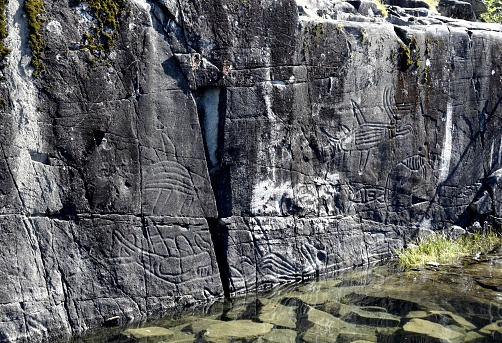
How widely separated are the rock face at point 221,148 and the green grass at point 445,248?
0.73 feet

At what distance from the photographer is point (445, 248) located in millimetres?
8383

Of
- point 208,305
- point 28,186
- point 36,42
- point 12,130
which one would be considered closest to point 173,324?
point 208,305

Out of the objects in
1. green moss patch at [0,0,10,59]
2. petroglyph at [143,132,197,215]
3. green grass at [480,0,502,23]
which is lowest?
petroglyph at [143,132,197,215]

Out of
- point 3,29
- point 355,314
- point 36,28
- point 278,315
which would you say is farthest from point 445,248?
point 3,29

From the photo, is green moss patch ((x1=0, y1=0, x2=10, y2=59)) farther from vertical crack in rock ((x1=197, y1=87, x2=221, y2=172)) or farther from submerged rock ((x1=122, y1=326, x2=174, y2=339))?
submerged rock ((x1=122, y1=326, x2=174, y2=339))

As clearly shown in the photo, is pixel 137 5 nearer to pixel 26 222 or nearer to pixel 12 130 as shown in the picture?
pixel 12 130

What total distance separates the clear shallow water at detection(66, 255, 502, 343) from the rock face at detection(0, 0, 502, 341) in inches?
10.8

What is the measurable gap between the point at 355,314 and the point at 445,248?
7.92 feet

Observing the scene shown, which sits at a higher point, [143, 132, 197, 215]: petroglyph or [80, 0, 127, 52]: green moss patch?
[80, 0, 127, 52]: green moss patch

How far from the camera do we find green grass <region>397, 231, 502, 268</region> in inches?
319

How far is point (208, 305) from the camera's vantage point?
262 inches

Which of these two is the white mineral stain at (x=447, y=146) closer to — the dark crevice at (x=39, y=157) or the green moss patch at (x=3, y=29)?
the dark crevice at (x=39, y=157)

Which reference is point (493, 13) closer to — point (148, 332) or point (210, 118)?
point (210, 118)

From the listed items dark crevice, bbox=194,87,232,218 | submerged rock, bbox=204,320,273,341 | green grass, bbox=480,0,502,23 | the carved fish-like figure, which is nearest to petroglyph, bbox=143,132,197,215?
dark crevice, bbox=194,87,232,218
